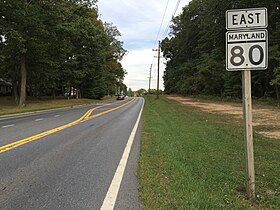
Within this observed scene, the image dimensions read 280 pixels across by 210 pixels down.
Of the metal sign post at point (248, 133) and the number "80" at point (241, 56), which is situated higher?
the number "80" at point (241, 56)

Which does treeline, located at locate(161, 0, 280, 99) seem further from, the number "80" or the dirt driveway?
the number "80"

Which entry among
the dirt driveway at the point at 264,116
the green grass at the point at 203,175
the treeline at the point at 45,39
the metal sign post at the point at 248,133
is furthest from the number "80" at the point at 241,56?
the treeline at the point at 45,39

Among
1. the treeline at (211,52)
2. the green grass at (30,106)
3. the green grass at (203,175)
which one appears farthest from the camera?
the treeline at (211,52)

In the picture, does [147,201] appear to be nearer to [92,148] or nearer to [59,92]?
[92,148]

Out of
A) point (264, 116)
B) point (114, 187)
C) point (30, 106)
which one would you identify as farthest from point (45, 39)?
point (114, 187)

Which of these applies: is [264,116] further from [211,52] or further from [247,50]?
[211,52]

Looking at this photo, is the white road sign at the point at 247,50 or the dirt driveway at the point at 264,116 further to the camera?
the dirt driveway at the point at 264,116

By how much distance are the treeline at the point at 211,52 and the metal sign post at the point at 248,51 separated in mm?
29084

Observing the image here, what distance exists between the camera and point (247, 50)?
4.82m

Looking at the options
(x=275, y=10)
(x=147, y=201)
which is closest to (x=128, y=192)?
(x=147, y=201)

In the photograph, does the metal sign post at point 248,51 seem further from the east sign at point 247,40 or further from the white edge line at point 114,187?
the white edge line at point 114,187

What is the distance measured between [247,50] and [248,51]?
2 centimetres

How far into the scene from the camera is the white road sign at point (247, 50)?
4.76 m

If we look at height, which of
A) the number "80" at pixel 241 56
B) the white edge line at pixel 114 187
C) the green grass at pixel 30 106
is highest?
the number "80" at pixel 241 56
